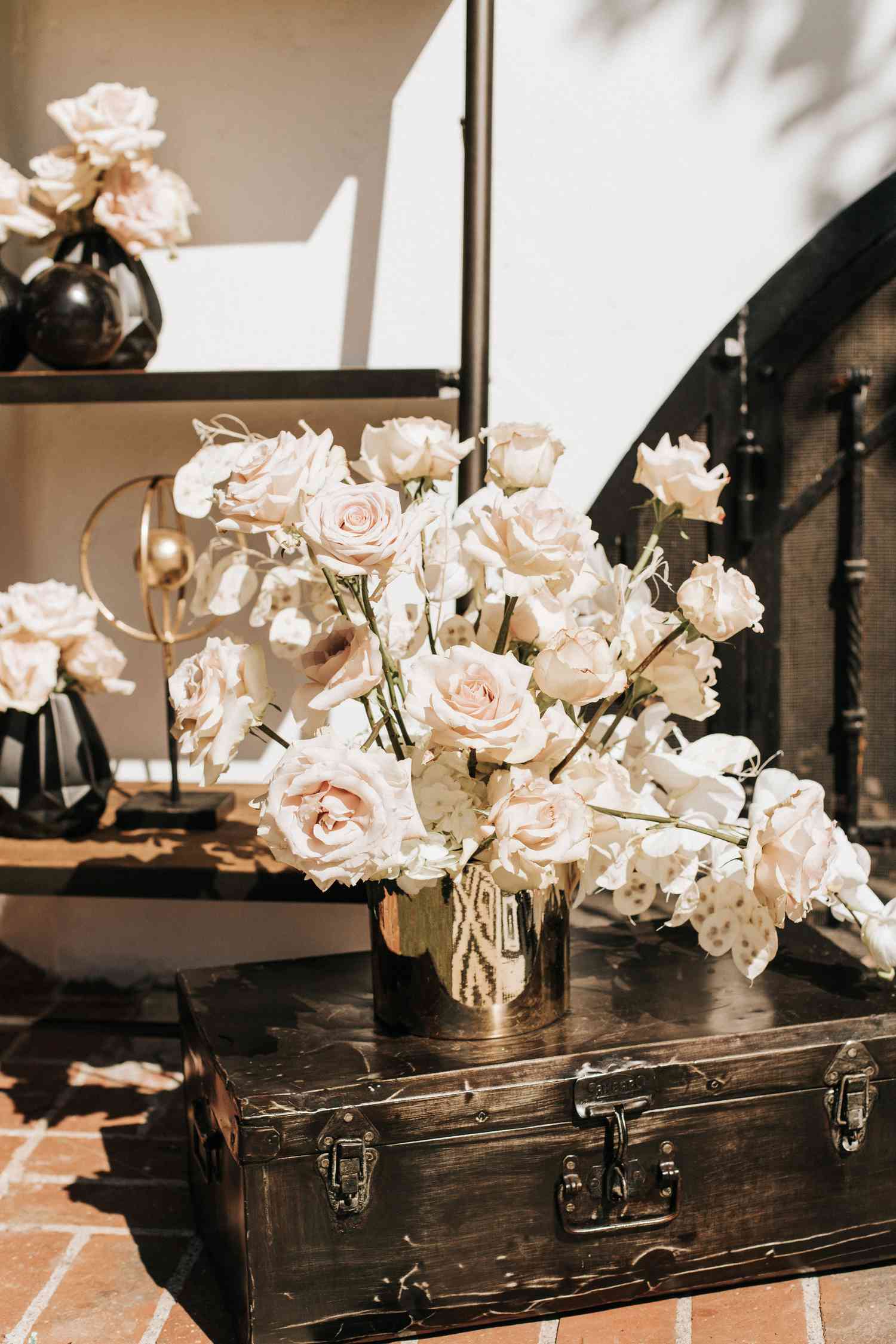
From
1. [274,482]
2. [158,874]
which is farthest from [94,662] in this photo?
[274,482]

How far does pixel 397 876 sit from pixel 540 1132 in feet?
1.19

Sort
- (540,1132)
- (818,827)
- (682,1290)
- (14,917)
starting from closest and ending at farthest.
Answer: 1. (818,827)
2. (540,1132)
3. (682,1290)
4. (14,917)

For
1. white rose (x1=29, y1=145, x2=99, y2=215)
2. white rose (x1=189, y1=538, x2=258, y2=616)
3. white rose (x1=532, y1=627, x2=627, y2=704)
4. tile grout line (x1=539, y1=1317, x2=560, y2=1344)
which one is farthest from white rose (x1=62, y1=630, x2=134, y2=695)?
tile grout line (x1=539, y1=1317, x2=560, y2=1344)

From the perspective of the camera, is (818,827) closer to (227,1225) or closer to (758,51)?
(227,1225)

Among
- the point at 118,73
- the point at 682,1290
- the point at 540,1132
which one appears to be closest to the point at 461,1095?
the point at 540,1132

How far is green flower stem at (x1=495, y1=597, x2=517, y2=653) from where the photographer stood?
144cm

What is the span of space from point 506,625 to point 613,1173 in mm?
666

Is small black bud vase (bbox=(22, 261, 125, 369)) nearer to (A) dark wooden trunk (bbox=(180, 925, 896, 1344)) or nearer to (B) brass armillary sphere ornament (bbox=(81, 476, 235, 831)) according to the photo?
(B) brass armillary sphere ornament (bbox=(81, 476, 235, 831))

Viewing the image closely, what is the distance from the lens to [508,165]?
234 centimetres

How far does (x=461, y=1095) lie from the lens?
1.49m

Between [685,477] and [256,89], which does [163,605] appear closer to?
[256,89]

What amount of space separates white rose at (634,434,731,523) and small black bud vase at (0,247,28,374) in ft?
4.43

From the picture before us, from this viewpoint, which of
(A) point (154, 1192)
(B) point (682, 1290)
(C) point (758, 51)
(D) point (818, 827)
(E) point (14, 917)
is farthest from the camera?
(E) point (14, 917)

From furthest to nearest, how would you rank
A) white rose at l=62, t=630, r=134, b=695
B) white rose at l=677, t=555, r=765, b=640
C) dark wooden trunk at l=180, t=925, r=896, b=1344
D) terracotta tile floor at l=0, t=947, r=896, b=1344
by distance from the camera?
white rose at l=62, t=630, r=134, b=695, terracotta tile floor at l=0, t=947, r=896, b=1344, dark wooden trunk at l=180, t=925, r=896, b=1344, white rose at l=677, t=555, r=765, b=640
